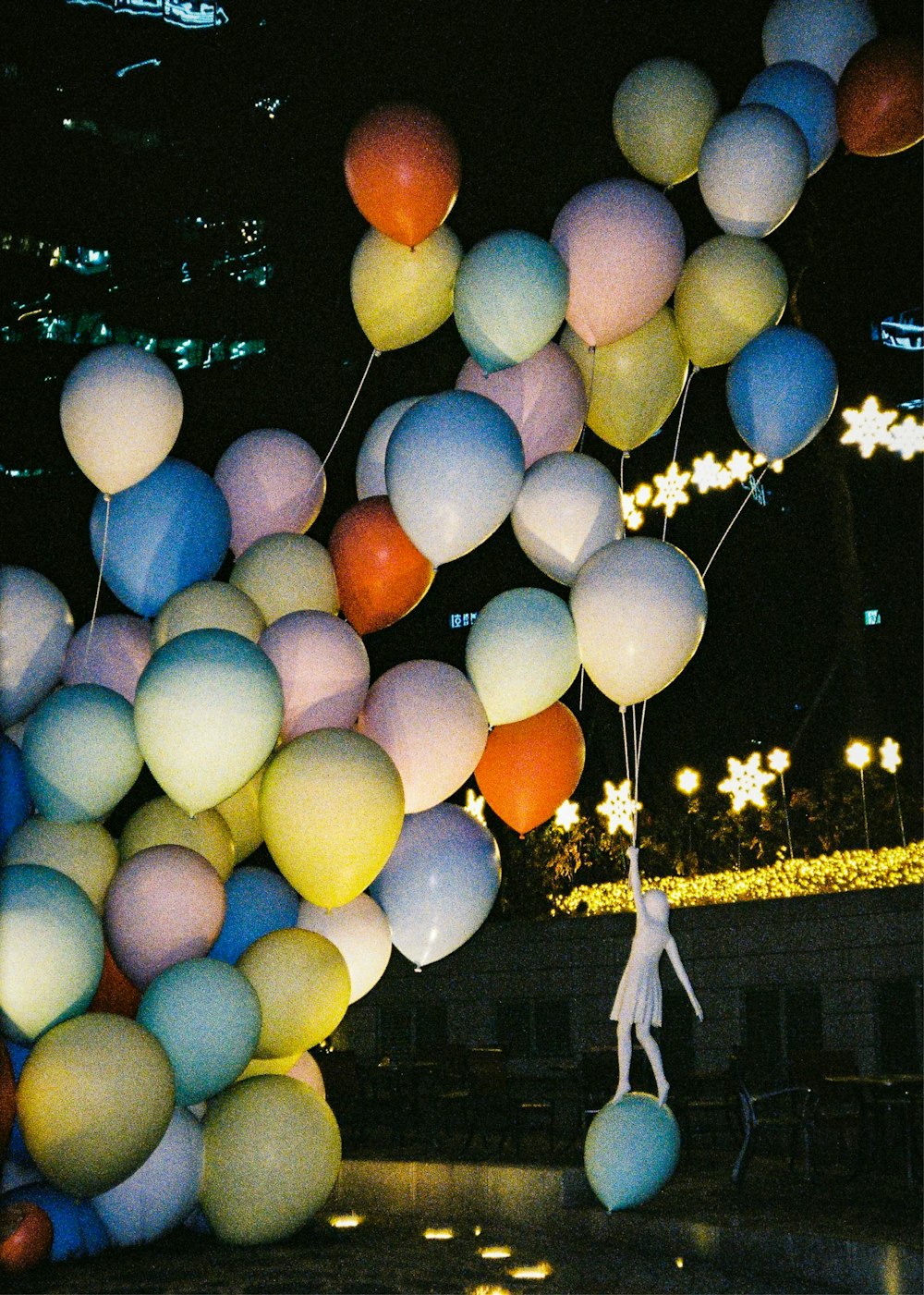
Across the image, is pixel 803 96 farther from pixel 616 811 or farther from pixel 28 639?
pixel 616 811

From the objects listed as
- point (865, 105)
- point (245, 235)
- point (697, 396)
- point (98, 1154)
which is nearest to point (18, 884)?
point (98, 1154)

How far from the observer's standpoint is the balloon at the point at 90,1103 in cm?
488

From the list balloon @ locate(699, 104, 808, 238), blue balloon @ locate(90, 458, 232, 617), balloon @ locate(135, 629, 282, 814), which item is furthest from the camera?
blue balloon @ locate(90, 458, 232, 617)

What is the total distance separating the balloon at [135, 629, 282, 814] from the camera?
17.2 feet

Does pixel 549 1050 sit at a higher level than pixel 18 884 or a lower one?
lower

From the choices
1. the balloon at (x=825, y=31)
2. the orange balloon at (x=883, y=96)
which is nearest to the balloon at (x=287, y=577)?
the orange balloon at (x=883, y=96)

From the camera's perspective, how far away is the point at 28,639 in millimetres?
5852

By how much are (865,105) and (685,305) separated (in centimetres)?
114

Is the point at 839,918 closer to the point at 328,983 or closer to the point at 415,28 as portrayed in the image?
the point at 328,983

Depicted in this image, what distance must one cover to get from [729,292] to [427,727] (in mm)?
2396

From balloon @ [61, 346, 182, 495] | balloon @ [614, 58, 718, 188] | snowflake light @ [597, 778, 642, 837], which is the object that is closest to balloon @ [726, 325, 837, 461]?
balloon @ [614, 58, 718, 188]

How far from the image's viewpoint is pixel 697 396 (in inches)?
711

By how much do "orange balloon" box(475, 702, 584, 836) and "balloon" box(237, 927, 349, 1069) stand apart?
3.50 ft

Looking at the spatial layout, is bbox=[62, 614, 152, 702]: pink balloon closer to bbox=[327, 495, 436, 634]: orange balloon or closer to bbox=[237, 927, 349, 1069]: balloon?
bbox=[327, 495, 436, 634]: orange balloon
